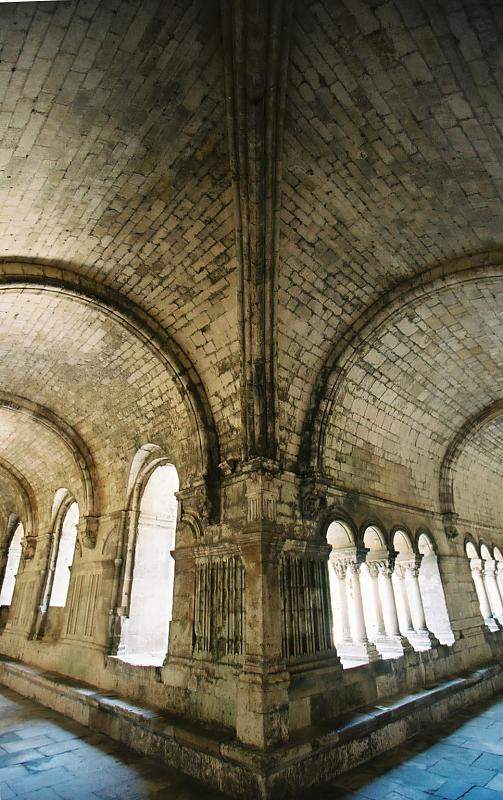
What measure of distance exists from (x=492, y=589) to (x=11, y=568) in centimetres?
1320

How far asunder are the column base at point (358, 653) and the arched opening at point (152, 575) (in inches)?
113

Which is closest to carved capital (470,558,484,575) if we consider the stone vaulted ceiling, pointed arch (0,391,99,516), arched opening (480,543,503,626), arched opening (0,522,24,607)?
arched opening (480,543,503,626)

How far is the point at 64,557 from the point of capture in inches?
400

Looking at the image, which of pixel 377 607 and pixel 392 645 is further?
pixel 377 607

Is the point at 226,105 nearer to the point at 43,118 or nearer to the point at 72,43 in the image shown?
the point at 72,43

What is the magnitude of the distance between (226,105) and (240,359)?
2.79 metres

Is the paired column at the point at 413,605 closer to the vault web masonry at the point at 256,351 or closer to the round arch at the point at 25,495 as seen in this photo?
the vault web masonry at the point at 256,351

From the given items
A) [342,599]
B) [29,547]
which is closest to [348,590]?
[342,599]

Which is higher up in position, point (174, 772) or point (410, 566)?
point (410, 566)

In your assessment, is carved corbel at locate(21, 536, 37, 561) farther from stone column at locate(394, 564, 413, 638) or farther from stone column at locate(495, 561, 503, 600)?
stone column at locate(495, 561, 503, 600)

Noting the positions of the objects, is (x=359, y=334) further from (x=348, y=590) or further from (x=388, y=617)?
(x=388, y=617)

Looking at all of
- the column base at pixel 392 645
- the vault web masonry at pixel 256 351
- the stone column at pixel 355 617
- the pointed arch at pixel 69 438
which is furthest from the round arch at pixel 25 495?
the column base at pixel 392 645

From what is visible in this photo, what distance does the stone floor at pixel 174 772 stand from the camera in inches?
157

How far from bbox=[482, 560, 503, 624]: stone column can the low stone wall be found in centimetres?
396
